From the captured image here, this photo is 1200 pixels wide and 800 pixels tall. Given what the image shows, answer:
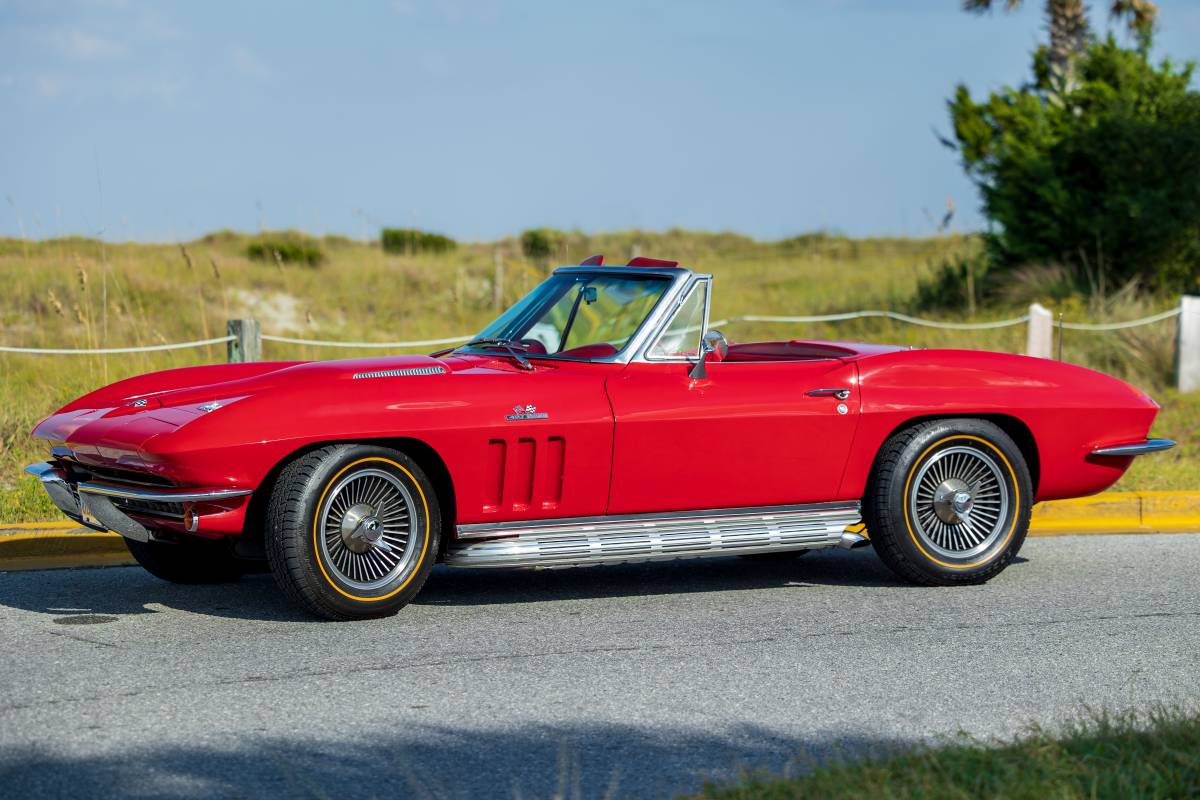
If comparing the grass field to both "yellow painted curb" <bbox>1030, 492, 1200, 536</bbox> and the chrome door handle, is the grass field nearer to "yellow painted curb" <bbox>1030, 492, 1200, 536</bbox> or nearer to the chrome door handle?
"yellow painted curb" <bbox>1030, 492, 1200, 536</bbox>

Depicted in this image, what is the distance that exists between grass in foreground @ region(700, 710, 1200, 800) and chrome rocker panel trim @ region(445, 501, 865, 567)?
247 cm

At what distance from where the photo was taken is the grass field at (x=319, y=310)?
37.5 ft

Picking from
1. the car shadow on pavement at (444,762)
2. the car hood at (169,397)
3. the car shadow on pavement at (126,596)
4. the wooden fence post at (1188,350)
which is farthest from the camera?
the wooden fence post at (1188,350)

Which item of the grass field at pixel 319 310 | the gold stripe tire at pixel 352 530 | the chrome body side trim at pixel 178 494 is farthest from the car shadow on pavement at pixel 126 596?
the grass field at pixel 319 310

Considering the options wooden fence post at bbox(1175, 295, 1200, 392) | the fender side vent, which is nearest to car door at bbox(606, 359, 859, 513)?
the fender side vent

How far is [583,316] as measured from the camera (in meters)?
7.05

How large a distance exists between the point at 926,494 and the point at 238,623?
3.31 meters

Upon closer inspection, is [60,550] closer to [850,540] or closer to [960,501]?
[850,540]

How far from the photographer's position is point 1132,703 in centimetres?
502

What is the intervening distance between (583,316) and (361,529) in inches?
63.7

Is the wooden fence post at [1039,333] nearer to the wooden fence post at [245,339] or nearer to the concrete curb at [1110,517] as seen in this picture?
the concrete curb at [1110,517]

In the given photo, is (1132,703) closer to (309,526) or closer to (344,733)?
(344,733)

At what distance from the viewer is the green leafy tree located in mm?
19781

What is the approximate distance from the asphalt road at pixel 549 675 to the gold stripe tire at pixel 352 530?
0.15m
